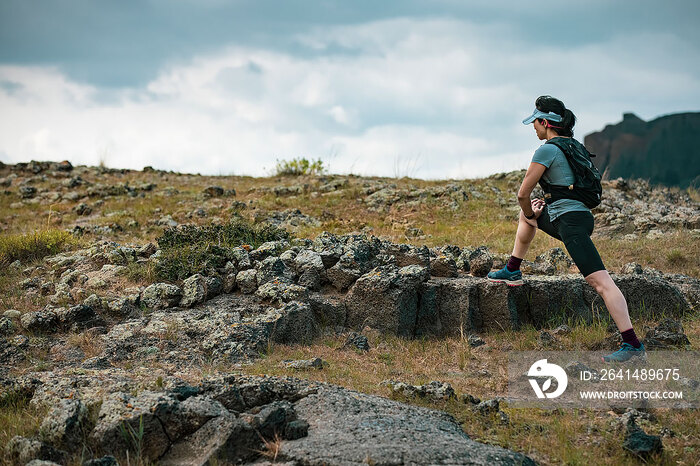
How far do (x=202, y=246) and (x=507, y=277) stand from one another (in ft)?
14.0

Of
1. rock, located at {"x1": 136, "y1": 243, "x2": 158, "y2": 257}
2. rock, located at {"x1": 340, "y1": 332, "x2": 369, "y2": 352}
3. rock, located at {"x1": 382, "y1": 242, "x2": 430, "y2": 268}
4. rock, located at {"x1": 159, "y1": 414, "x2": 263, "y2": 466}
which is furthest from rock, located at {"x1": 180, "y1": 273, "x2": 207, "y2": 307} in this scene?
rock, located at {"x1": 159, "y1": 414, "x2": 263, "y2": 466}

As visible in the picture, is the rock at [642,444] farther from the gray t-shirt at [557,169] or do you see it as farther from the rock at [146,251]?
the rock at [146,251]

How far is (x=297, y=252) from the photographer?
A: 28.5 feet

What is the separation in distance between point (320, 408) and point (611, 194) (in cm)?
1268

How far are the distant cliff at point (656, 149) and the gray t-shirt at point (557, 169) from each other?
104 ft

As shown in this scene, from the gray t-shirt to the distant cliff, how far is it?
104 feet

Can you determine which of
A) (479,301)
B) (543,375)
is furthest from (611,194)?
(543,375)

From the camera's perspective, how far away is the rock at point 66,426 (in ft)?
14.8

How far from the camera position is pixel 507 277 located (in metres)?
7.23

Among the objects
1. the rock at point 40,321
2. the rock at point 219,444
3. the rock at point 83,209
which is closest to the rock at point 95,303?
the rock at point 40,321

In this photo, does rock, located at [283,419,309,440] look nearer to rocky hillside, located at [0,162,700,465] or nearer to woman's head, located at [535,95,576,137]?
rocky hillside, located at [0,162,700,465]

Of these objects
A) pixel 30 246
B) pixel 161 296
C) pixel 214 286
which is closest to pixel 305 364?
pixel 214 286

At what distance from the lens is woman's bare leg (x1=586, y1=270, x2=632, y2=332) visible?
5656 millimetres

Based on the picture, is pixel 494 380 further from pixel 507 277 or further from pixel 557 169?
pixel 557 169
